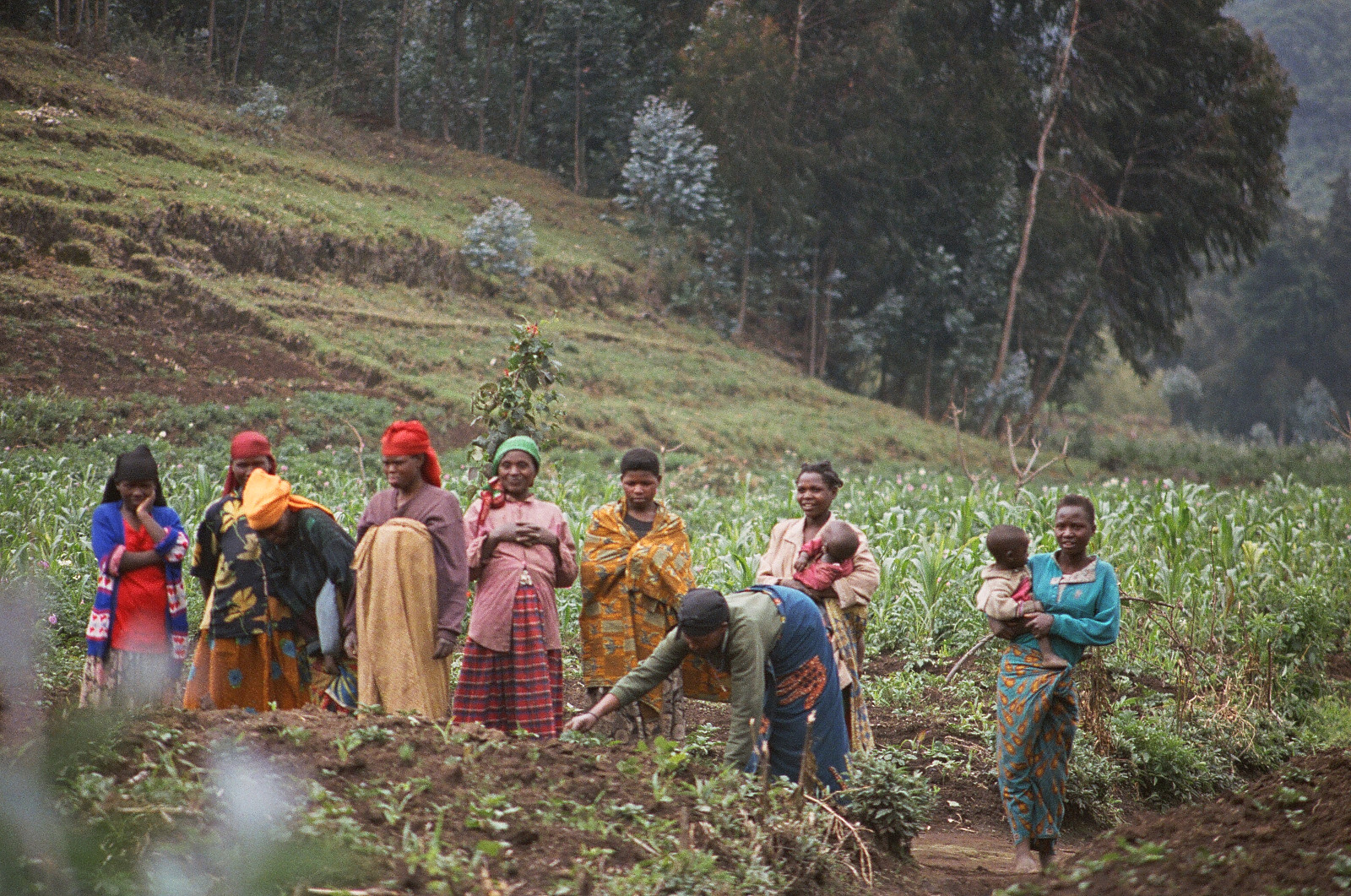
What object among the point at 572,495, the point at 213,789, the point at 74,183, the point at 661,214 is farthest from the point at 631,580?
the point at 661,214

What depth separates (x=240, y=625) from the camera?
448 cm

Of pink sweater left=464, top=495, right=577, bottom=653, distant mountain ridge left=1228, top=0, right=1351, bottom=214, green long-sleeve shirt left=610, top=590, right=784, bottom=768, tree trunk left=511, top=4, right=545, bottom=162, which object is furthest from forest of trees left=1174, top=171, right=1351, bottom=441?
green long-sleeve shirt left=610, top=590, right=784, bottom=768

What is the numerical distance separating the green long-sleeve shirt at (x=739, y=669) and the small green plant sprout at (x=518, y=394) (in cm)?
307

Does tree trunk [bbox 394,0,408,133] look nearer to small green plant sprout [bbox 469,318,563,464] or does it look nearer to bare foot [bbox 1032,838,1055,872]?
small green plant sprout [bbox 469,318,563,464]

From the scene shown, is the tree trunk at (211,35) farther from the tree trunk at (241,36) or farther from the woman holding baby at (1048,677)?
the woman holding baby at (1048,677)

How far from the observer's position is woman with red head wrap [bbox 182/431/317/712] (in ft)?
14.7

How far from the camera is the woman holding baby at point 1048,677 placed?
4320 mm

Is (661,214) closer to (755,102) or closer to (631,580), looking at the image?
(755,102)

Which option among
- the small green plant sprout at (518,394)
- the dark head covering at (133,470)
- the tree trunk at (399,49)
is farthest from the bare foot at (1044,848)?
the tree trunk at (399,49)

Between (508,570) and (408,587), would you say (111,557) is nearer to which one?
(408,587)

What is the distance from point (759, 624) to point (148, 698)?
76.0 inches

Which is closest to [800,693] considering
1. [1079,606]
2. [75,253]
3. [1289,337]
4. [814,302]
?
[1079,606]

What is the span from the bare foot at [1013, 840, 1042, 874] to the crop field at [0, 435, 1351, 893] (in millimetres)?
576

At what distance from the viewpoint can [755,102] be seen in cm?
2483
